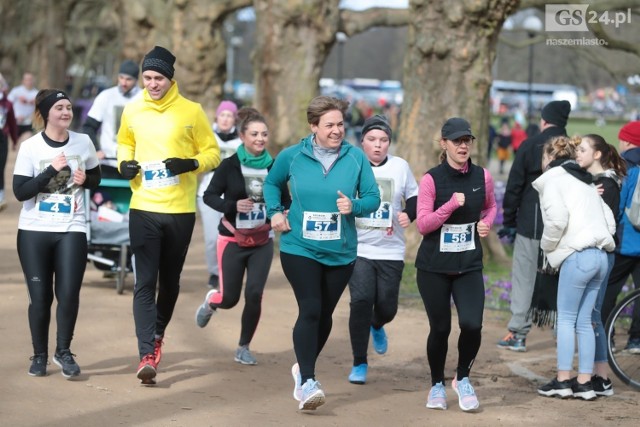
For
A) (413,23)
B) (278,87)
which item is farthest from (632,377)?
(278,87)

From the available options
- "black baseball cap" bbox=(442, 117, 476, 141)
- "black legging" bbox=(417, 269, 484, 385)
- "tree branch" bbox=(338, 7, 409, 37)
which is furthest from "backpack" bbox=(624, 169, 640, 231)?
"tree branch" bbox=(338, 7, 409, 37)

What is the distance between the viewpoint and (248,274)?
30.1ft

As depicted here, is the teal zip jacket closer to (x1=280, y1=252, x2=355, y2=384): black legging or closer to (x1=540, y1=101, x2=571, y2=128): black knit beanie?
(x1=280, y1=252, x2=355, y2=384): black legging

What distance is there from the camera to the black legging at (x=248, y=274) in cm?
918

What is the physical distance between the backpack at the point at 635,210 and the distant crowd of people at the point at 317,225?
10 cm

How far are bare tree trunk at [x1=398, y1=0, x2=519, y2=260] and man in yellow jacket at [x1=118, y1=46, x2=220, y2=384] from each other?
706 centimetres

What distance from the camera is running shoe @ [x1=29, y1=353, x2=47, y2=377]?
8273 millimetres

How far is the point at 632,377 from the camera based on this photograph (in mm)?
9281

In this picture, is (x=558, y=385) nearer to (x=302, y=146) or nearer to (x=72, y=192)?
(x=302, y=146)

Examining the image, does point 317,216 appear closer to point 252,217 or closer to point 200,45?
point 252,217

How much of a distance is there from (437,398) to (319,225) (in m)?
1.34

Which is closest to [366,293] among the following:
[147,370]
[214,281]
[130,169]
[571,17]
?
[147,370]

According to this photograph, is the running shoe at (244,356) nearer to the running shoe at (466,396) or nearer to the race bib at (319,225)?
the running shoe at (466,396)

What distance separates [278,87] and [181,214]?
11.9 meters
